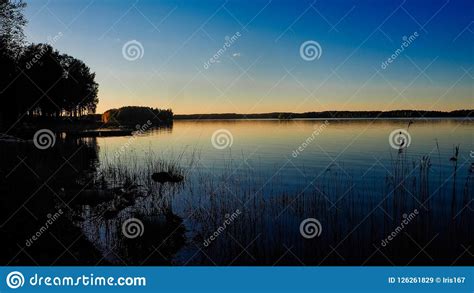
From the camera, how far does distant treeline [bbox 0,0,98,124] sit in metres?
42.2

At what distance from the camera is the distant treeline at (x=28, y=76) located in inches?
1663

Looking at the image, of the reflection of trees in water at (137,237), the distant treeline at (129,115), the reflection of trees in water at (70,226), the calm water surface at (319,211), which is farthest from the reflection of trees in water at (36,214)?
the distant treeline at (129,115)

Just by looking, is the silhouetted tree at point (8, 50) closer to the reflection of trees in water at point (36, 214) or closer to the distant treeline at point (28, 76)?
the distant treeline at point (28, 76)

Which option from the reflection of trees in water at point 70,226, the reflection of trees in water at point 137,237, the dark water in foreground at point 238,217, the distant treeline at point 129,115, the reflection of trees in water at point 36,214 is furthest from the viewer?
the distant treeline at point 129,115

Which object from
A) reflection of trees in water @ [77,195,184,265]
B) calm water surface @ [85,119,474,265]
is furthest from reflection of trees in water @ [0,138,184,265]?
calm water surface @ [85,119,474,265]

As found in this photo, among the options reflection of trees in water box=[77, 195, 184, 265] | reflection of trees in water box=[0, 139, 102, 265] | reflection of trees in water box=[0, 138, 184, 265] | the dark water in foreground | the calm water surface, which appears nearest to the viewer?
reflection of trees in water box=[0, 139, 102, 265]

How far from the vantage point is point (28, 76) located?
53.2 m

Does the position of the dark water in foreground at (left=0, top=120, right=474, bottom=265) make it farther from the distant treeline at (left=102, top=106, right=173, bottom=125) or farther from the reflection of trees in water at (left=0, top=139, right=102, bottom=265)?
the distant treeline at (left=102, top=106, right=173, bottom=125)

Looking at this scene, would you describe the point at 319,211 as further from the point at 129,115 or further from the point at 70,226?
the point at 129,115

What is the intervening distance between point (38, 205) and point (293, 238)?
8671mm

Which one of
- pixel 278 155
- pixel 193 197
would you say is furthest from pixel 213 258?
pixel 278 155

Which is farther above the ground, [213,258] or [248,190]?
[248,190]

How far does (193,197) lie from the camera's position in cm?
1672

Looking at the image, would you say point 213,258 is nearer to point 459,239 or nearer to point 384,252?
point 384,252
